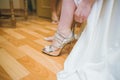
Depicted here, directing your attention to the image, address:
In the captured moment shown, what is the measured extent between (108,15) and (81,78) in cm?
31

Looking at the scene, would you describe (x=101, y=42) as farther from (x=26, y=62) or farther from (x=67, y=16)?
(x=26, y=62)

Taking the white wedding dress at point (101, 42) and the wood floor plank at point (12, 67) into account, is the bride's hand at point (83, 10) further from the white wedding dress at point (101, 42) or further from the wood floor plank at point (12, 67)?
the wood floor plank at point (12, 67)

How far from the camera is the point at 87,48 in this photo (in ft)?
1.99

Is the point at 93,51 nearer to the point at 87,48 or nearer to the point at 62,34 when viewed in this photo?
the point at 87,48

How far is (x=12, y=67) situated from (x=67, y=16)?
1.45 feet

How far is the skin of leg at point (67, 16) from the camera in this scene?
74 cm

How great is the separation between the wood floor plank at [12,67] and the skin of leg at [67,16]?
1.10ft

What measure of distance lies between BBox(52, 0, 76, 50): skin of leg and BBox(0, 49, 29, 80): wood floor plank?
33cm

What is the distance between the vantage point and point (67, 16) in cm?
77

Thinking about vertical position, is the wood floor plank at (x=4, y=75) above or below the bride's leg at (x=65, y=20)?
below

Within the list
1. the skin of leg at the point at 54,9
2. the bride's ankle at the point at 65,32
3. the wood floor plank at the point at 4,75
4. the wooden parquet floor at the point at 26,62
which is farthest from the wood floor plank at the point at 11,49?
the skin of leg at the point at 54,9

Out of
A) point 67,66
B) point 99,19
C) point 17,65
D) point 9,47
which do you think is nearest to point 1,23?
point 9,47

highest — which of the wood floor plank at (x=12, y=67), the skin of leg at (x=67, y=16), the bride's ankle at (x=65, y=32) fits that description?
the skin of leg at (x=67, y=16)

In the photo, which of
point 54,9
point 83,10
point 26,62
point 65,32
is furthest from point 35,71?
point 54,9
